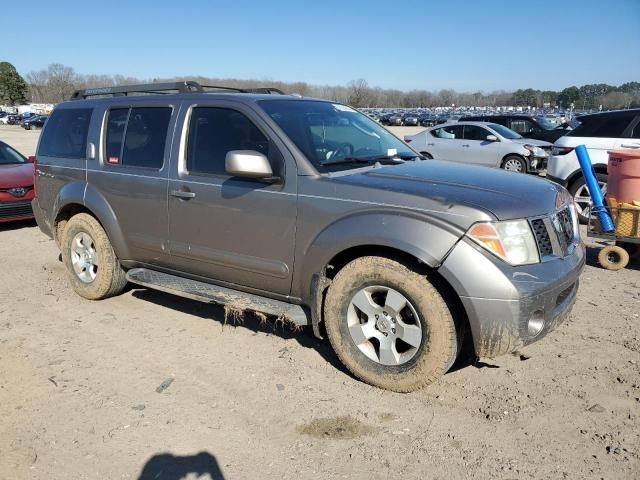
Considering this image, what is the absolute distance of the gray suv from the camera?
3221mm

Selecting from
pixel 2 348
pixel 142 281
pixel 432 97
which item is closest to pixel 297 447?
pixel 142 281

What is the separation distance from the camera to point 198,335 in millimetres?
4559

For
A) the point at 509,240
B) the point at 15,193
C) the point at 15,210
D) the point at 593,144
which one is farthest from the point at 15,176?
the point at 593,144

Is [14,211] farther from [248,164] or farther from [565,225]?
[565,225]

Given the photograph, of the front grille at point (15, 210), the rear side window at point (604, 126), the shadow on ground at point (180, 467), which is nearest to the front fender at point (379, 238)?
the shadow on ground at point (180, 467)

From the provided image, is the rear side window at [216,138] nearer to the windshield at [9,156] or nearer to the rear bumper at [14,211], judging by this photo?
the rear bumper at [14,211]

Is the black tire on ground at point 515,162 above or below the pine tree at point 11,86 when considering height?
below

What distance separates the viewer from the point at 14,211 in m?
8.72

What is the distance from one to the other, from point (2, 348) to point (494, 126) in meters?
13.7

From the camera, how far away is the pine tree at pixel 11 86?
115 meters

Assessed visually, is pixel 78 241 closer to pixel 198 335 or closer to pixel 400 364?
pixel 198 335

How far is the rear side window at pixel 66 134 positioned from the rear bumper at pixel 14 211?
3461 millimetres

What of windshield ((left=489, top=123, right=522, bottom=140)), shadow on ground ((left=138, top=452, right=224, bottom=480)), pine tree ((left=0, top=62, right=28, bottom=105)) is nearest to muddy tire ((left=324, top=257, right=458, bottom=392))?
shadow on ground ((left=138, top=452, right=224, bottom=480))

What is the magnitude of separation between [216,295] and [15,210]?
19.9ft
